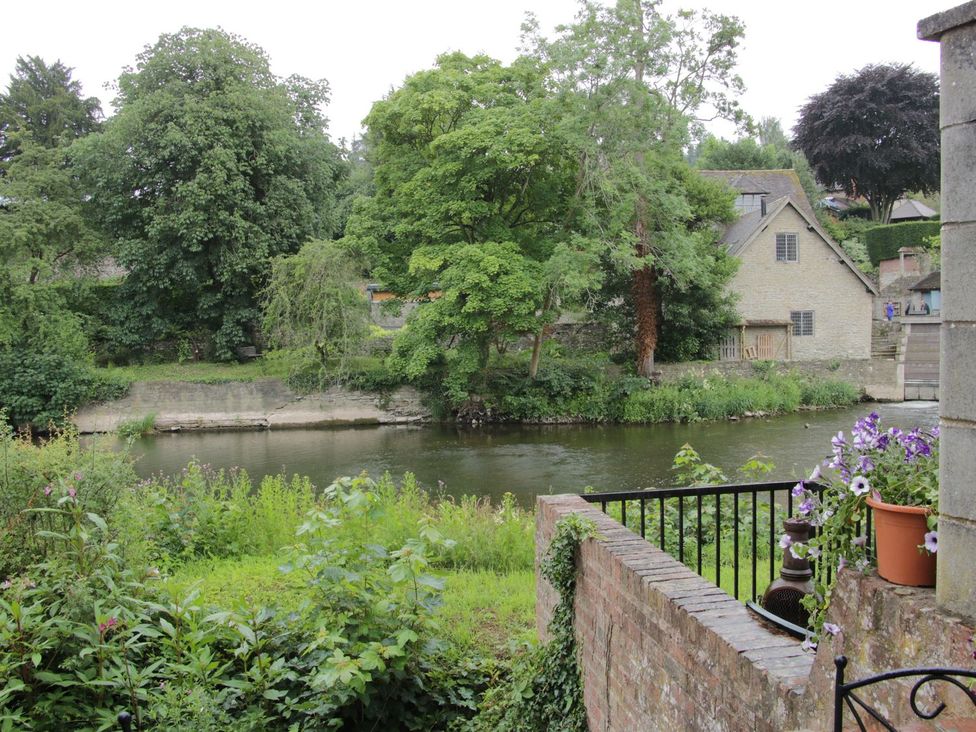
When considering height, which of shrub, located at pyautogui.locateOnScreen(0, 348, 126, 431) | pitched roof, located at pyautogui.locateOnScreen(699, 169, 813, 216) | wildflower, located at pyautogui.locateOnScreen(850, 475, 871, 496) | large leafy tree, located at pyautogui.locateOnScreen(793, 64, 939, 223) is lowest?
shrub, located at pyautogui.locateOnScreen(0, 348, 126, 431)

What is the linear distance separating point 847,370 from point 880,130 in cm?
2155

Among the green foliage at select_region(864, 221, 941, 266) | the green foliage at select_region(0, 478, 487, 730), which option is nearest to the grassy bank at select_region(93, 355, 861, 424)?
the green foliage at select_region(864, 221, 941, 266)

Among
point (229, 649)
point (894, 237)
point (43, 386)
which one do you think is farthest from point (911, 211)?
point (229, 649)

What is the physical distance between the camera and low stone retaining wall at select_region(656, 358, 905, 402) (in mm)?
28344

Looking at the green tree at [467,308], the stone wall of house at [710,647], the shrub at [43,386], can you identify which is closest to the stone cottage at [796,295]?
the green tree at [467,308]

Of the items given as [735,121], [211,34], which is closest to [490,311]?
[735,121]

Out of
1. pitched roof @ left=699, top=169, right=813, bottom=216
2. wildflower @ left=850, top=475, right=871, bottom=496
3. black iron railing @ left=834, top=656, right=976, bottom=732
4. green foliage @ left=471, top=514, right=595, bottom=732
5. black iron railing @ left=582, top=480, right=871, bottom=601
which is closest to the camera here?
black iron railing @ left=834, top=656, right=976, bottom=732

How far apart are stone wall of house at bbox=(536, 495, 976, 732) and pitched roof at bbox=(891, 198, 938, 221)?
156 feet

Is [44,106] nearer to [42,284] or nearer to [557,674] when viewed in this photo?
[42,284]

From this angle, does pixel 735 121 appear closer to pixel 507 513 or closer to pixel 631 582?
pixel 507 513

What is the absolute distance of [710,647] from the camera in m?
3.26

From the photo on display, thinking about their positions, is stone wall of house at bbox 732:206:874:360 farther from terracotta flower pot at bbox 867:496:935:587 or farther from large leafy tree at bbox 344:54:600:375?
terracotta flower pot at bbox 867:496:935:587

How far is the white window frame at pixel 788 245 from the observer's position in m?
31.7

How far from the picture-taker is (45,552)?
5.91 m
